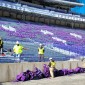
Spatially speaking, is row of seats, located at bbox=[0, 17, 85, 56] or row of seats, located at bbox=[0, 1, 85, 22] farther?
row of seats, located at bbox=[0, 1, 85, 22]

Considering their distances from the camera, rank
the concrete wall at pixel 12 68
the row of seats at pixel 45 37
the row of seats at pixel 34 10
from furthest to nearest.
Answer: the row of seats at pixel 34 10 < the row of seats at pixel 45 37 < the concrete wall at pixel 12 68

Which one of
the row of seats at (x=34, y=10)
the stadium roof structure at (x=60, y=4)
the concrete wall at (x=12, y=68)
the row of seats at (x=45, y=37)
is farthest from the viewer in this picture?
the stadium roof structure at (x=60, y=4)

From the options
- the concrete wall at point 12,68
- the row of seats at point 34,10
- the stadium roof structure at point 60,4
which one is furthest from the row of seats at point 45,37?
the stadium roof structure at point 60,4

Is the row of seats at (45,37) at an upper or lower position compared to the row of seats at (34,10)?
lower

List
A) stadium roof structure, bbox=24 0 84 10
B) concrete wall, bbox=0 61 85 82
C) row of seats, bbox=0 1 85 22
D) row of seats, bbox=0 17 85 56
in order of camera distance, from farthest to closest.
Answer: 1. stadium roof structure, bbox=24 0 84 10
2. row of seats, bbox=0 1 85 22
3. row of seats, bbox=0 17 85 56
4. concrete wall, bbox=0 61 85 82

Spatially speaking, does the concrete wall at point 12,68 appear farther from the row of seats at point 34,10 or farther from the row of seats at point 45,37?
the row of seats at point 34,10

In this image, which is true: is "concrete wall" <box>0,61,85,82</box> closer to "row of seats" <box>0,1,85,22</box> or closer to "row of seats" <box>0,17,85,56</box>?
"row of seats" <box>0,17,85,56</box>

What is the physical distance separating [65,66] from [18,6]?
2308cm

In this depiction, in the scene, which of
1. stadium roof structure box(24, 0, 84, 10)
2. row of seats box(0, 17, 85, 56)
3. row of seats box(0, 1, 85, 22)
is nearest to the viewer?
row of seats box(0, 17, 85, 56)

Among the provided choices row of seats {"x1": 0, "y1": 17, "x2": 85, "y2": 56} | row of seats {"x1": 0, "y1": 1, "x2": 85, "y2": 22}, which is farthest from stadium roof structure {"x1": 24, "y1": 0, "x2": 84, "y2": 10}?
row of seats {"x1": 0, "y1": 17, "x2": 85, "y2": 56}

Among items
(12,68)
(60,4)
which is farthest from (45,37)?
(60,4)

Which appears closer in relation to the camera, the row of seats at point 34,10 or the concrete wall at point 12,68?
the concrete wall at point 12,68

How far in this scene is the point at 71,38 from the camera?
138 feet

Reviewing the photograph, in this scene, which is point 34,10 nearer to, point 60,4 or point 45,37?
point 45,37
